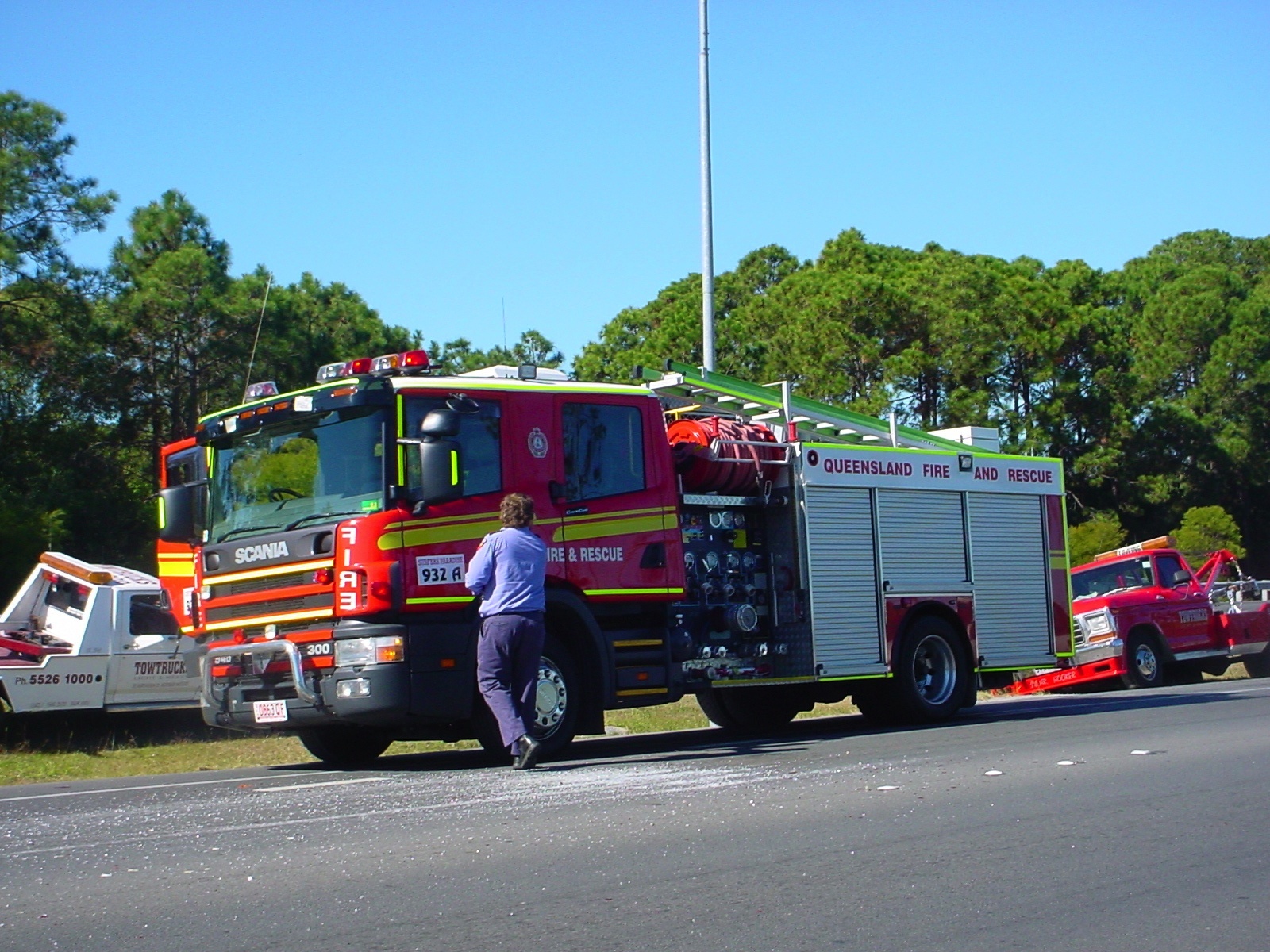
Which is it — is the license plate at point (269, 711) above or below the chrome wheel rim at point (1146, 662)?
above

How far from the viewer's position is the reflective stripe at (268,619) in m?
9.86

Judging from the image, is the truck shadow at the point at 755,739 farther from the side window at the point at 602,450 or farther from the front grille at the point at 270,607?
the side window at the point at 602,450

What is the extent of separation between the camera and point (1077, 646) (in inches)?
822

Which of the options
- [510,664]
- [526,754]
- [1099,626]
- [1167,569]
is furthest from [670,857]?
[1167,569]

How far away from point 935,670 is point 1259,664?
12.6 meters

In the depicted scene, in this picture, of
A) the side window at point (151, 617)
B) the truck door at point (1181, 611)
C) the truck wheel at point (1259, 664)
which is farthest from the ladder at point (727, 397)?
the truck wheel at point (1259, 664)

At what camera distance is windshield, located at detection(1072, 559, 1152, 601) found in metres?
21.7

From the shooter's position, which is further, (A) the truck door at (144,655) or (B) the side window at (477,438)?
(A) the truck door at (144,655)

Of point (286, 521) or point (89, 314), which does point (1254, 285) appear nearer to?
point (89, 314)

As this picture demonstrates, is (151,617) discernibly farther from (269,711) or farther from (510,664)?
(510,664)

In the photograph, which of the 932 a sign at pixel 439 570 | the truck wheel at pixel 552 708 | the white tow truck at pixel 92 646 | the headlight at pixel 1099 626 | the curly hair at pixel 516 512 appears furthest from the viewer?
the headlight at pixel 1099 626

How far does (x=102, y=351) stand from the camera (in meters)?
25.1

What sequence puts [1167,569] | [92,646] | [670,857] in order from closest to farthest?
[670,857], [92,646], [1167,569]

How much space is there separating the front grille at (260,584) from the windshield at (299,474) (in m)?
0.35
